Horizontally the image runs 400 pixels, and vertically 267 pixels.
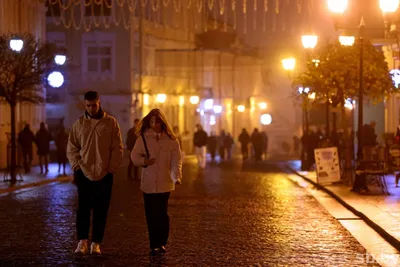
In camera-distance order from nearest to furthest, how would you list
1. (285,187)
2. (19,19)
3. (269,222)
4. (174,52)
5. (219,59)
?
(269,222)
(285,187)
(19,19)
(174,52)
(219,59)

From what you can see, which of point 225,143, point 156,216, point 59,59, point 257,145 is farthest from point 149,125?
point 225,143

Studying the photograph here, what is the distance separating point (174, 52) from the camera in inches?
2250

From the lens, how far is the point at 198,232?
1391 centimetres

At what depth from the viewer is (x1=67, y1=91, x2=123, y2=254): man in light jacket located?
36.7 feet

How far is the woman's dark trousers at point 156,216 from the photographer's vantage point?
11.4 metres

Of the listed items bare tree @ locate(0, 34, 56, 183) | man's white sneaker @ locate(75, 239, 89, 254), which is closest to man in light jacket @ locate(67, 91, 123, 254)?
man's white sneaker @ locate(75, 239, 89, 254)

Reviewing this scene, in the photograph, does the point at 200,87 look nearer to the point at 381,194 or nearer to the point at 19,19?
the point at 19,19

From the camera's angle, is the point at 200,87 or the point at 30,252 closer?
the point at 30,252

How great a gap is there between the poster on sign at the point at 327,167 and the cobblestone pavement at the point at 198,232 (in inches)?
84.0

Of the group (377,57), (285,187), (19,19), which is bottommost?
(285,187)

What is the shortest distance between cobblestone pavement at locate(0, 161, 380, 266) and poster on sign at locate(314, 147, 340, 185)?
213 cm

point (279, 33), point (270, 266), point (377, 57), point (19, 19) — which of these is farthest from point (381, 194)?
point (279, 33)

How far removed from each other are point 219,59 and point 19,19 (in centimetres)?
3129

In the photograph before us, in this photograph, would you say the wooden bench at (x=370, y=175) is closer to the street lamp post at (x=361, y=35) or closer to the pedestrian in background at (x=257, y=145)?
the street lamp post at (x=361, y=35)
